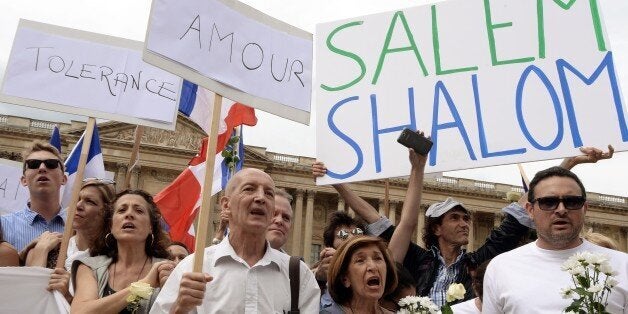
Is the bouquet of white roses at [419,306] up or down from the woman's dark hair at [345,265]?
down

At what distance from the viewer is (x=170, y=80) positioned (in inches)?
219

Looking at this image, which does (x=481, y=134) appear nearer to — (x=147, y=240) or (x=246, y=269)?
(x=246, y=269)

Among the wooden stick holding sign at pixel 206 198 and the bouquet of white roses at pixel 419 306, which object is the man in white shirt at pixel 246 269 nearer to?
the wooden stick holding sign at pixel 206 198

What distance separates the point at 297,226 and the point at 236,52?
41003 mm

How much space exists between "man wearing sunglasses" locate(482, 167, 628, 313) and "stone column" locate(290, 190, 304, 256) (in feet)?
132

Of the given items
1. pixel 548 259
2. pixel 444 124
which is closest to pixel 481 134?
pixel 444 124

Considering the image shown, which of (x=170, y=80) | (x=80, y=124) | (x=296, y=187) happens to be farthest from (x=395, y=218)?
(x=170, y=80)

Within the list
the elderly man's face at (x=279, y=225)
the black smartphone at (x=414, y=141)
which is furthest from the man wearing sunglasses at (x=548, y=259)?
the elderly man's face at (x=279, y=225)

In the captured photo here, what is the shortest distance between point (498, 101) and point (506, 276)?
1571 millimetres

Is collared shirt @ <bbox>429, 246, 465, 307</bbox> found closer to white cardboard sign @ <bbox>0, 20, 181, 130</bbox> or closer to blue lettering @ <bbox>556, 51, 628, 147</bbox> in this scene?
blue lettering @ <bbox>556, 51, 628, 147</bbox>

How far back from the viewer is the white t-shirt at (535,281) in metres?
3.16

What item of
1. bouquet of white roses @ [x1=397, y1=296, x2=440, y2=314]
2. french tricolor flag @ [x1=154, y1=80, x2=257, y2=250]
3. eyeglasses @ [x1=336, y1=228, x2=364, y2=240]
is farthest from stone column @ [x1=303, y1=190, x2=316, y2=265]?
bouquet of white roses @ [x1=397, y1=296, x2=440, y2=314]

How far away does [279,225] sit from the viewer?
4.75 meters

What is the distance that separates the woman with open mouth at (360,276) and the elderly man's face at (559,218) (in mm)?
899
